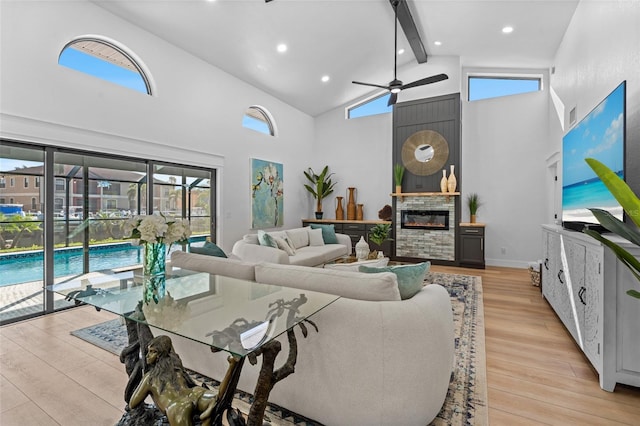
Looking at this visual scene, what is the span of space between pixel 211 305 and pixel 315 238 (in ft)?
13.6

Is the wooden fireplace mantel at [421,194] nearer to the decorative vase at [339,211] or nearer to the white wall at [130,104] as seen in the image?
the decorative vase at [339,211]

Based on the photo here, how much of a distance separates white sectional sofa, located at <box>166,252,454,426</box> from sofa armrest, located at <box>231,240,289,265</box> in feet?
7.70

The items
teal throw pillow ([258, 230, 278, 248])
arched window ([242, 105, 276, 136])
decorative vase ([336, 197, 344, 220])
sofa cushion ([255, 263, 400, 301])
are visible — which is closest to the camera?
sofa cushion ([255, 263, 400, 301])

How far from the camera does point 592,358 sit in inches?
84.5

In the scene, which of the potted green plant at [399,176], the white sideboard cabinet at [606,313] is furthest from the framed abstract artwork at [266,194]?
the white sideboard cabinet at [606,313]

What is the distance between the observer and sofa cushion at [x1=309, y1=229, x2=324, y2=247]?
18.5 ft

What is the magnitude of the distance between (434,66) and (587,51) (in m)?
3.06

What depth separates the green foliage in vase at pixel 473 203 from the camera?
593 cm

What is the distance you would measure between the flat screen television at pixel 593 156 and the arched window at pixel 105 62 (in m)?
5.11

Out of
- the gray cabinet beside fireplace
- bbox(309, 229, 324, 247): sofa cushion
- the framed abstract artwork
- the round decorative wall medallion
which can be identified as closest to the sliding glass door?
the framed abstract artwork

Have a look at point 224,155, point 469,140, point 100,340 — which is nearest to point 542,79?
point 469,140

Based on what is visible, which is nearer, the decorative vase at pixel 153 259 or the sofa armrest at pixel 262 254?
the decorative vase at pixel 153 259

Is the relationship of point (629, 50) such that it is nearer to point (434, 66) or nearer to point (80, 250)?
point (434, 66)

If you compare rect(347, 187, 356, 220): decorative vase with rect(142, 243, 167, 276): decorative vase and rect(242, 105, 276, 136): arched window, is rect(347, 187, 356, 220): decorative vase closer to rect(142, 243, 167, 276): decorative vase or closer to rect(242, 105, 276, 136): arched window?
rect(242, 105, 276, 136): arched window
